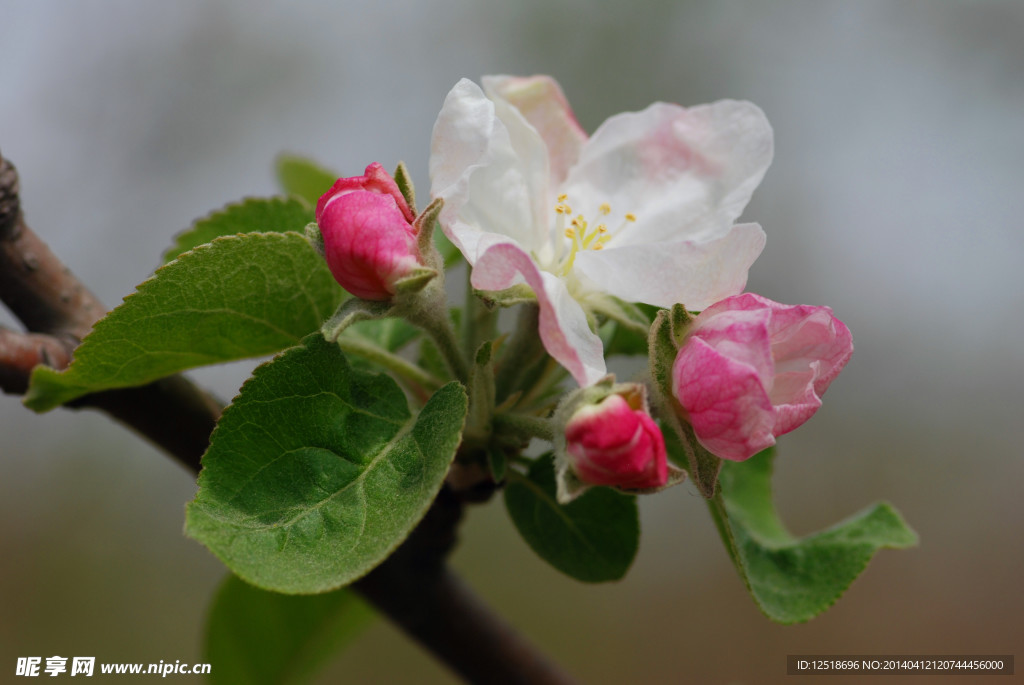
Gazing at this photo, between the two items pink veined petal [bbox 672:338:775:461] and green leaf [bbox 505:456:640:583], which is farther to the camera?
green leaf [bbox 505:456:640:583]

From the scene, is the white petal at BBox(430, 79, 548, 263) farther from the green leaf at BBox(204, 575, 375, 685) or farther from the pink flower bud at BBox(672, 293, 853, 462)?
the green leaf at BBox(204, 575, 375, 685)

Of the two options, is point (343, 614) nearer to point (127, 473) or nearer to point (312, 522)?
point (312, 522)

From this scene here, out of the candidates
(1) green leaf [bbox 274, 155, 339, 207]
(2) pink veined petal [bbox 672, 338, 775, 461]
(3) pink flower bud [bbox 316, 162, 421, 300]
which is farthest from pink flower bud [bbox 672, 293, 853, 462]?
(1) green leaf [bbox 274, 155, 339, 207]

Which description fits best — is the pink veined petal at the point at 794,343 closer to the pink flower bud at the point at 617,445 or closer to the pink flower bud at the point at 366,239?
the pink flower bud at the point at 617,445

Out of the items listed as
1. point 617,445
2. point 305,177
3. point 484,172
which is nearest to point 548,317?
point 617,445

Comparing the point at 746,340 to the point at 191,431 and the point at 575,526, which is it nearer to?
the point at 575,526

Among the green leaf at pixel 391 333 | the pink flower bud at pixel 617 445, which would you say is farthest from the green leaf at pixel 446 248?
the pink flower bud at pixel 617 445
